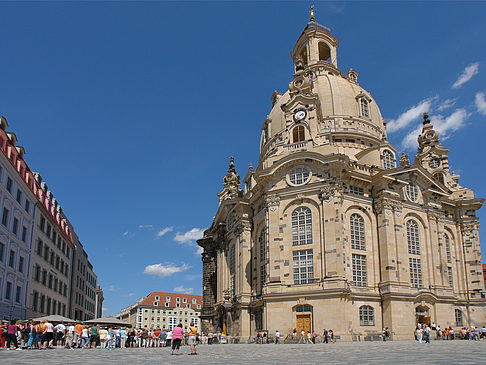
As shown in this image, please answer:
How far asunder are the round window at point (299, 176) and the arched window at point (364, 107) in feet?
63.1

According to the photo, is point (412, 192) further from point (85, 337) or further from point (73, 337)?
point (73, 337)

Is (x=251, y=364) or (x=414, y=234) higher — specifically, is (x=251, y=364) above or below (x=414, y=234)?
below

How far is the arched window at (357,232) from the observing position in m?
45.9

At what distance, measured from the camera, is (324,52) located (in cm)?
7725

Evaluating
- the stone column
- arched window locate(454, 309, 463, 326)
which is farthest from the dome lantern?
Result: arched window locate(454, 309, 463, 326)

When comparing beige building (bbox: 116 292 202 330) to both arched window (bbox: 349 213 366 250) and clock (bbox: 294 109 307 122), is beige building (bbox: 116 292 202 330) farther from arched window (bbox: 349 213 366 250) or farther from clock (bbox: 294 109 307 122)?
arched window (bbox: 349 213 366 250)

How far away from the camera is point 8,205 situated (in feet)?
122

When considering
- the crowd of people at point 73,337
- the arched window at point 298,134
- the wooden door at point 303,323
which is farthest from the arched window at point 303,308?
the arched window at point 298,134

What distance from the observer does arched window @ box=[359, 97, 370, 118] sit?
61.8 metres

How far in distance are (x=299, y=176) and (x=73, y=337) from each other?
1021 inches

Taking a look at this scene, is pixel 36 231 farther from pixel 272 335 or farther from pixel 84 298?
pixel 84 298

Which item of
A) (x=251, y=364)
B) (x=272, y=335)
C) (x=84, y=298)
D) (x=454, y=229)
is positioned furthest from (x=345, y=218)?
(x=84, y=298)

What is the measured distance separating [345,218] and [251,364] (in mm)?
33431

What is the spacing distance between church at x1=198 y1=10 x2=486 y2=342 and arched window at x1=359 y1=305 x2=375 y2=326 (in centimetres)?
9
